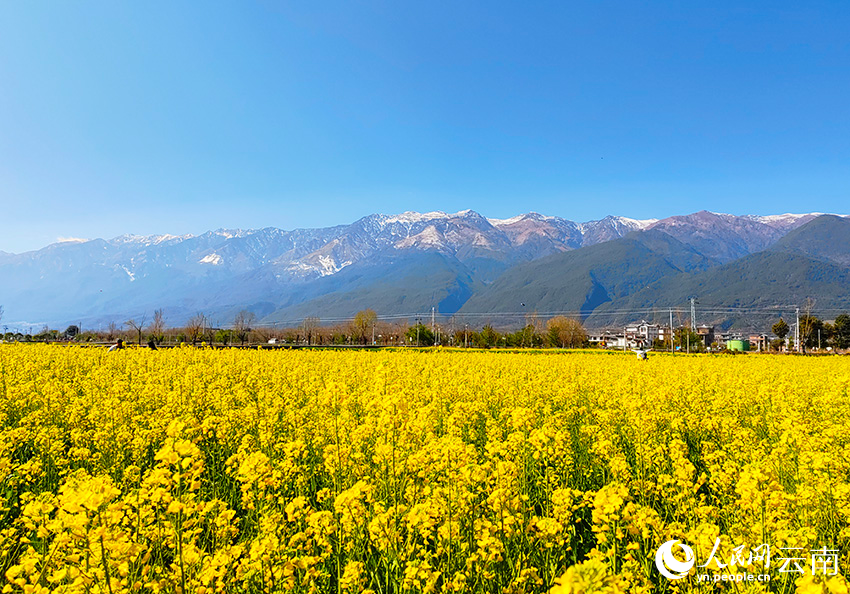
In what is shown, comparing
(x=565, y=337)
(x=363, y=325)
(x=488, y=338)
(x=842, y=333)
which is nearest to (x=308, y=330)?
(x=363, y=325)

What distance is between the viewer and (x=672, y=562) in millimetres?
3195

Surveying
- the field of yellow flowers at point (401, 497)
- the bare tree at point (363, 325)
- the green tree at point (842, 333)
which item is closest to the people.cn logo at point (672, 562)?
the field of yellow flowers at point (401, 497)

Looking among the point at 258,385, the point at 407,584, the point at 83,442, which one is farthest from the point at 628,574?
the point at 258,385

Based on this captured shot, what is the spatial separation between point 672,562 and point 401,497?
6.90 feet

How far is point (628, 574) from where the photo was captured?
261 cm

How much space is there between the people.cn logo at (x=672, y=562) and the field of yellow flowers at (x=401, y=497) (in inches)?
2.8

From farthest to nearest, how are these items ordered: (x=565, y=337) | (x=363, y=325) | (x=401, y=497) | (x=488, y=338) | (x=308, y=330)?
(x=363, y=325), (x=308, y=330), (x=565, y=337), (x=488, y=338), (x=401, y=497)

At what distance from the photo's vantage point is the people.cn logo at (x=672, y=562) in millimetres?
3102

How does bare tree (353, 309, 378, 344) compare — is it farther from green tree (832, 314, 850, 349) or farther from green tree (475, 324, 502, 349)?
green tree (832, 314, 850, 349)

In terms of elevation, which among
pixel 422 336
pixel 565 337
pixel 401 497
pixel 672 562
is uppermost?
pixel 401 497

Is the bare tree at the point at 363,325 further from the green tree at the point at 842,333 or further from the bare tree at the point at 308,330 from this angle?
the green tree at the point at 842,333

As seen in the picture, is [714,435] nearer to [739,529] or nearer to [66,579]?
[739,529]

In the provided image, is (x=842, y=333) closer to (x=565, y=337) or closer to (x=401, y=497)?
(x=565, y=337)

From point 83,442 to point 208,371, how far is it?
6.87 meters
